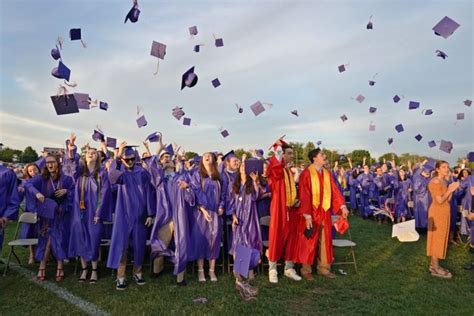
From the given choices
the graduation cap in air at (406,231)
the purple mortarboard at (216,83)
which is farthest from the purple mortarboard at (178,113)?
the graduation cap in air at (406,231)

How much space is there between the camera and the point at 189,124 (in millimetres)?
10008

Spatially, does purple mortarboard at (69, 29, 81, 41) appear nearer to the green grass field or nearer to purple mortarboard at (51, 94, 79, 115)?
purple mortarboard at (51, 94, 79, 115)

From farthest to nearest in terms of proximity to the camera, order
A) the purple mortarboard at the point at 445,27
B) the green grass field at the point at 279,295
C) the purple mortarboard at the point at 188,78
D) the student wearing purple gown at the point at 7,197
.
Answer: the purple mortarboard at the point at 445,27
the purple mortarboard at the point at 188,78
the student wearing purple gown at the point at 7,197
the green grass field at the point at 279,295

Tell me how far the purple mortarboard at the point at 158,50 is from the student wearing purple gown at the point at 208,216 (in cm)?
266

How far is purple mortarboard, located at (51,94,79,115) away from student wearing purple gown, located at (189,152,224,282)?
2.43 meters

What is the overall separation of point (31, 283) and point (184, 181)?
9.15 ft

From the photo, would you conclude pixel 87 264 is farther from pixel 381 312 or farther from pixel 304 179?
pixel 381 312

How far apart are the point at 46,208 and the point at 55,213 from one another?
10.4 inches

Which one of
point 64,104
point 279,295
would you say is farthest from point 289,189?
point 64,104

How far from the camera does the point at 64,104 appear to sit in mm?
6469

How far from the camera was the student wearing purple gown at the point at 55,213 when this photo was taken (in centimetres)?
600

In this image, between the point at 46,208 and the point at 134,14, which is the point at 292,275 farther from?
the point at 134,14

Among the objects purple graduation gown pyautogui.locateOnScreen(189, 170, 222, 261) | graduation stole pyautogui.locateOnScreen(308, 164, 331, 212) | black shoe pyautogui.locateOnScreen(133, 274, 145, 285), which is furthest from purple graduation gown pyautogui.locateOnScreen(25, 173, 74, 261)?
graduation stole pyautogui.locateOnScreen(308, 164, 331, 212)

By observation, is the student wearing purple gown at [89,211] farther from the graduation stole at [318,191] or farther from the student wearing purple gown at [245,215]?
the graduation stole at [318,191]
